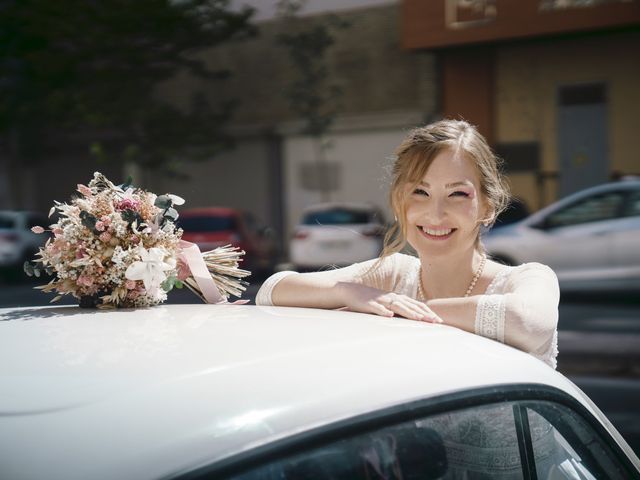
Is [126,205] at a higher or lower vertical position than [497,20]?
lower

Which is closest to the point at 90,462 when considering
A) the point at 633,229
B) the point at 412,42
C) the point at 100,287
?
the point at 100,287

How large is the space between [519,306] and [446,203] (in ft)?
1.34

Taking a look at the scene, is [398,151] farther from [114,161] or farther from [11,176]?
[11,176]

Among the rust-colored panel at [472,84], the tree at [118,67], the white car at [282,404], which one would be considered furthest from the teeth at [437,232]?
the tree at [118,67]

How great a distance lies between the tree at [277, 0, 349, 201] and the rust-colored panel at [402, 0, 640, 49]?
2.94 metres

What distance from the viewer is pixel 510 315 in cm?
179

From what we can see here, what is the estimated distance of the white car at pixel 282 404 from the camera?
109cm

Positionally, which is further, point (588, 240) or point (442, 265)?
point (588, 240)

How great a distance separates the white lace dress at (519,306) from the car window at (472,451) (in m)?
0.28

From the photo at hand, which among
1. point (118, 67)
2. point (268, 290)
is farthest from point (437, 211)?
point (118, 67)

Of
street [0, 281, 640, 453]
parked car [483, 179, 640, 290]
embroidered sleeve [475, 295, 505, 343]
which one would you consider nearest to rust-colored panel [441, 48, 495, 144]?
parked car [483, 179, 640, 290]

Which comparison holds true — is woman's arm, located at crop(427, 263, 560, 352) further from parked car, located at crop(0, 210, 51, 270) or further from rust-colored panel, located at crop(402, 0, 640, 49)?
parked car, located at crop(0, 210, 51, 270)

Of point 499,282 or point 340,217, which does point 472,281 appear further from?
point 340,217

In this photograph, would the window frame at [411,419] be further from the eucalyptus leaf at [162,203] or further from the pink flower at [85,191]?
the pink flower at [85,191]
